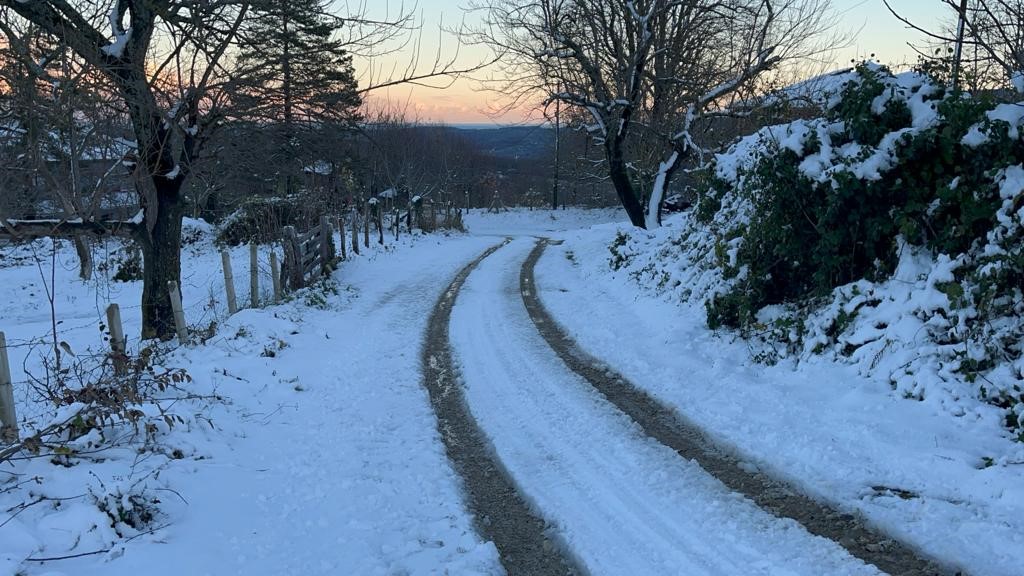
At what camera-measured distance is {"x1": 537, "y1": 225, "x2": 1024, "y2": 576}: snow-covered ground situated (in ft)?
11.6

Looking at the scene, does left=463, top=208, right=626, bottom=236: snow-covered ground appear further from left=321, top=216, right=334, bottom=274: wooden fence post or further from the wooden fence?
the wooden fence

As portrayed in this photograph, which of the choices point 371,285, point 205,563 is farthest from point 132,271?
point 205,563

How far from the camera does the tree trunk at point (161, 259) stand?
9.62 metres

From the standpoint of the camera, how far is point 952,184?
5.78m

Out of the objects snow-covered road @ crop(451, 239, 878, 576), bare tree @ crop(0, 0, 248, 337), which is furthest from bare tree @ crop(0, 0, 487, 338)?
snow-covered road @ crop(451, 239, 878, 576)

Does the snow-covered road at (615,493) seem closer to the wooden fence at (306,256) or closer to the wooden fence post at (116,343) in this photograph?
the wooden fence post at (116,343)

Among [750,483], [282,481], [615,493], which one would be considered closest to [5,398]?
[282,481]

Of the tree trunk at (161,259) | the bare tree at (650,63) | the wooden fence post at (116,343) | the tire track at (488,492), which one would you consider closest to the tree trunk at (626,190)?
the bare tree at (650,63)

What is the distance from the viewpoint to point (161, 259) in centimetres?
974

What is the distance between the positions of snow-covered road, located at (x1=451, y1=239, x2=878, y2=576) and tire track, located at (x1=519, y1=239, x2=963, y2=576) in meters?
0.11

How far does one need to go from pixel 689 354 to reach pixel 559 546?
4.27 meters

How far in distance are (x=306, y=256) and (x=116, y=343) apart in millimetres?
7436

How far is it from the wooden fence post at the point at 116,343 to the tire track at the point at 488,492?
3066 mm

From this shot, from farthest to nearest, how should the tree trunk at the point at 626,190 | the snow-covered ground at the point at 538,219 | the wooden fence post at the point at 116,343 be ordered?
the snow-covered ground at the point at 538,219 → the tree trunk at the point at 626,190 → the wooden fence post at the point at 116,343
